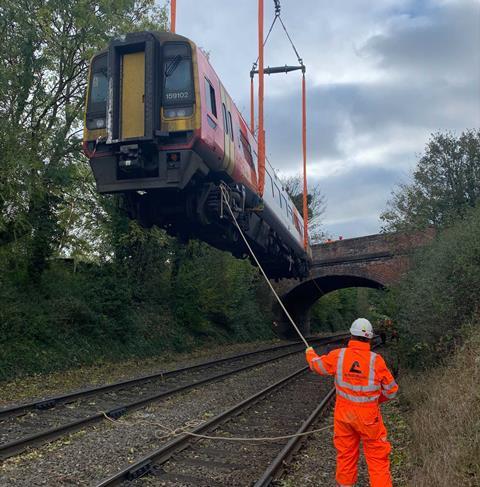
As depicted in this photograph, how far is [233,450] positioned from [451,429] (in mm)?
2626

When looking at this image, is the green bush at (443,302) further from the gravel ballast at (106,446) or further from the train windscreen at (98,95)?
the train windscreen at (98,95)

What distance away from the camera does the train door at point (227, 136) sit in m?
9.20

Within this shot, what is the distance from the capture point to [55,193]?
46.3 feet

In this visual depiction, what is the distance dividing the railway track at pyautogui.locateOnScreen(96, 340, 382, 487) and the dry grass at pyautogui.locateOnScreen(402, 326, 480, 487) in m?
1.52

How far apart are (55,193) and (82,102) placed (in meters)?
3.04

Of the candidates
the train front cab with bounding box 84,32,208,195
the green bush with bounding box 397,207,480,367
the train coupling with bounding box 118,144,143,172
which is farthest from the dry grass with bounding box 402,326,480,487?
the train coupling with bounding box 118,144,143,172

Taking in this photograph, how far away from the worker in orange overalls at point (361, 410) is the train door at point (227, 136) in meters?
5.14

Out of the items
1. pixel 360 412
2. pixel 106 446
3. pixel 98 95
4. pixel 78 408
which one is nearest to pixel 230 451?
pixel 106 446

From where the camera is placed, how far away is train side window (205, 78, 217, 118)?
8555 mm

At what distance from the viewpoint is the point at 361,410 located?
4578 mm

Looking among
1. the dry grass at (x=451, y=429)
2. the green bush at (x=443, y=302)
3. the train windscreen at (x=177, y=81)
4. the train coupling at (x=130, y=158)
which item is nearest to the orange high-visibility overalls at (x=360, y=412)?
the dry grass at (x=451, y=429)

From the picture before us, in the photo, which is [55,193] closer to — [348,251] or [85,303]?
[85,303]

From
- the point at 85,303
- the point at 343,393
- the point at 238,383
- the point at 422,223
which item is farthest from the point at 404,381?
the point at 422,223

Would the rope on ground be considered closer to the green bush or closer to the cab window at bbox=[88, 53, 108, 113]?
the green bush
